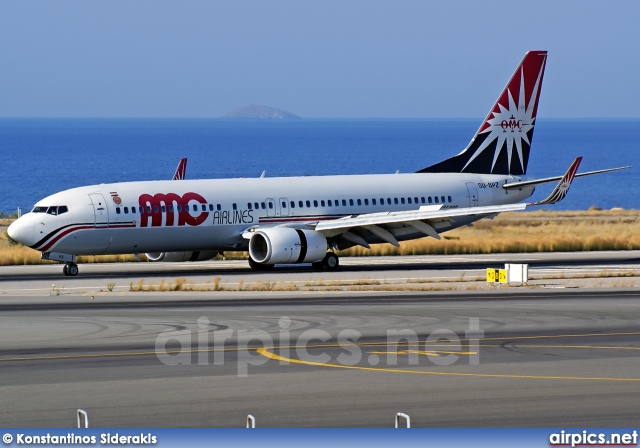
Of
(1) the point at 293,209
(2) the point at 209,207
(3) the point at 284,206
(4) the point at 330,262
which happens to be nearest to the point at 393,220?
(4) the point at 330,262

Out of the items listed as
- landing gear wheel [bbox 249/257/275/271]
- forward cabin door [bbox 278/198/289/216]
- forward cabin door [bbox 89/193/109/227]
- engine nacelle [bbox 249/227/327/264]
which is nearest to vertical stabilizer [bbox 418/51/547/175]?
forward cabin door [bbox 278/198/289/216]

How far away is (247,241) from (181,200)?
331 centimetres

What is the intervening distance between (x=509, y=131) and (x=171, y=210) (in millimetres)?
18402

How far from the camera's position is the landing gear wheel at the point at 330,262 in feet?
168

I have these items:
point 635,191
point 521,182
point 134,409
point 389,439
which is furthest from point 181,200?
point 635,191

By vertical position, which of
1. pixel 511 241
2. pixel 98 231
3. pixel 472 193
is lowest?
pixel 98 231

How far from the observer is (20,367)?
25.1 meters

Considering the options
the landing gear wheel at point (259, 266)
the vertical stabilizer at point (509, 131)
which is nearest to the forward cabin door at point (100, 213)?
the landing gear wheel at point (259, 266)

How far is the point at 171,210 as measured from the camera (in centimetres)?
4881

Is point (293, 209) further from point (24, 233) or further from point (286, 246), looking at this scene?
point (24, 233)

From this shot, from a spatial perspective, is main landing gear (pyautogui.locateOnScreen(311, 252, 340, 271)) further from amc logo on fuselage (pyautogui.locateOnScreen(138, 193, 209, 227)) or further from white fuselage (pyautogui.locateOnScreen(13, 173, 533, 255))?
amc logo on fuselage (pyautogui.locateOnScreen(138, 193, 209, 227))

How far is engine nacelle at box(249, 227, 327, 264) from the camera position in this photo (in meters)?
49.0

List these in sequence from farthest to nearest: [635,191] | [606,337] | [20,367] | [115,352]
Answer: [635,191] → [606,337] → [115,352] → [20,367]

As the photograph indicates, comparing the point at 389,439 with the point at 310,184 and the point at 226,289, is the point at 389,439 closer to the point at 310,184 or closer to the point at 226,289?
the point at 226,289
